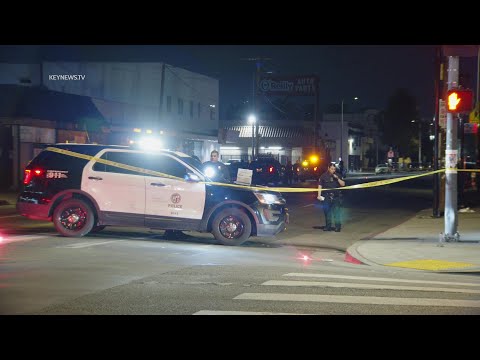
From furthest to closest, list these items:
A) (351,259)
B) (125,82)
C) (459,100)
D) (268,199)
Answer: (125,82), (268,199), (459,100), (351,259)

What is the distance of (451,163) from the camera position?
47.7ft

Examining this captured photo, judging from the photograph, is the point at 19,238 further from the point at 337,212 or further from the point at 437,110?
the point at 437,110

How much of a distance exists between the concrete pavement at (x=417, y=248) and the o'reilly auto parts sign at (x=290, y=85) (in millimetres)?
39743

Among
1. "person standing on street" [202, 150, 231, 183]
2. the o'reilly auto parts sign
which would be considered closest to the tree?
the o'reilly auto parts sign

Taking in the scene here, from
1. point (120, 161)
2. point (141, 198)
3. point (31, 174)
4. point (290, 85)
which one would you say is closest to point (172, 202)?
point (141, 198)

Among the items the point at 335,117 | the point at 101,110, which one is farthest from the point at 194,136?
the point at 335,117

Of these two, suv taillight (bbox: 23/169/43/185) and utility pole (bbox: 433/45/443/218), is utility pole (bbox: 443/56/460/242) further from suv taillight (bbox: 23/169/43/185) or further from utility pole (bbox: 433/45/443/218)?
suv taillight (bbox: 23/169/43/185)

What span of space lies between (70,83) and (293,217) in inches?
1459

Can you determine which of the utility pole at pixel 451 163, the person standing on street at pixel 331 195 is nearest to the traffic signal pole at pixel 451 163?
the utility pole at pixel 451 163

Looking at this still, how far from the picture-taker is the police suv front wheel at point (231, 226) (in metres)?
14.2

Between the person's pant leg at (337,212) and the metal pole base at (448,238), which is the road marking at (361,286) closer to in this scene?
the metal pole base at (448,238)

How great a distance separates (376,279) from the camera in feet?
34.3

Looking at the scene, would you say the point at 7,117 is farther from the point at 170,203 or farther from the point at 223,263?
the point at 223,263

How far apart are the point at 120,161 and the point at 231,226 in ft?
9.11
